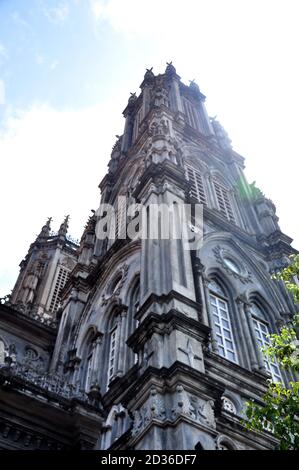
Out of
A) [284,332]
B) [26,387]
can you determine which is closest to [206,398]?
[284,332]

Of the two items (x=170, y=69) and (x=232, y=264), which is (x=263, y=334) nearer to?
(x=232, y=264)

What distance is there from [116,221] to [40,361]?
8.13 meters

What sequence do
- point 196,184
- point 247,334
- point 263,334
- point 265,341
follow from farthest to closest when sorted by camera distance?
point 196,184, point 263,334, point 265,341, point 247,334

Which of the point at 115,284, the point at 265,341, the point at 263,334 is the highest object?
the point at 115,284

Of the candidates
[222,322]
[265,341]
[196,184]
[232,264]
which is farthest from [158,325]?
[196,184]

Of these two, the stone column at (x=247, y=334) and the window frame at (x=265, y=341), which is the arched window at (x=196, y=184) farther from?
the window frame at (x=265, y=341)

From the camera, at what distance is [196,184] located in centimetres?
2625

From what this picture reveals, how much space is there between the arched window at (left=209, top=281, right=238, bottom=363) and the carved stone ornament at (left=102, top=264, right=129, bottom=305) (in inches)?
130

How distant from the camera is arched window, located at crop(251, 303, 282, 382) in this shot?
17431mm

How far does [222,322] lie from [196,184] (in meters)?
10.1

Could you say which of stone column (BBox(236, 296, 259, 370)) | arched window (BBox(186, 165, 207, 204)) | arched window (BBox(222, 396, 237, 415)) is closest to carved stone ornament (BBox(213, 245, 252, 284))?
stone column (BBox(236, 296, 259, 370))

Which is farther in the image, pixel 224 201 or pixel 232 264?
pixel 224 201

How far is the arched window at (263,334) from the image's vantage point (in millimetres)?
17431

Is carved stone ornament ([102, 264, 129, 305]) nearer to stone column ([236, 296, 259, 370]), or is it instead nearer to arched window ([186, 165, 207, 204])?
stone column ([236, 296, 259, 370])
